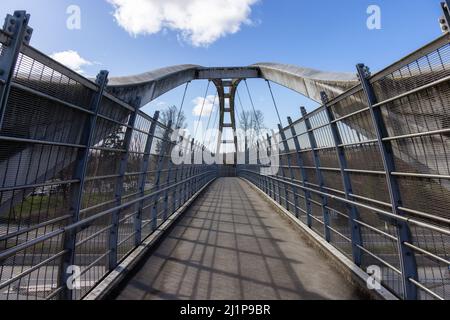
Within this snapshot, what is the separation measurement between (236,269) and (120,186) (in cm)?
222

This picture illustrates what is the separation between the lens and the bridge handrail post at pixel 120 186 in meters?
3.91

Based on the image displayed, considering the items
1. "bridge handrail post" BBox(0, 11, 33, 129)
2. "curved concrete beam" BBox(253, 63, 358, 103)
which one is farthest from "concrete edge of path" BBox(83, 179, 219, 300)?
"curved concrete beam" BBox(253, 63, 358, 103)

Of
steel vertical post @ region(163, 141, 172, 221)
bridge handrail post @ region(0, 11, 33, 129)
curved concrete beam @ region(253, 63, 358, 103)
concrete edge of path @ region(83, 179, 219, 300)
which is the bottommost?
concrete edge of path @ region(83, 179, 219, 300)

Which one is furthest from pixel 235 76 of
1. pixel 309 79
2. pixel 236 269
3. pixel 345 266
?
pixel 345 266


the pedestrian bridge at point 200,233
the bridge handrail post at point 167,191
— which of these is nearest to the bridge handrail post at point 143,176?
the pedestrian bridge at point 200,233

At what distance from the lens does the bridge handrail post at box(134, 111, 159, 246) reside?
5016mm

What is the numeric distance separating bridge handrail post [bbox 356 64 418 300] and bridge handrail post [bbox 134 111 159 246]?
13.0ft

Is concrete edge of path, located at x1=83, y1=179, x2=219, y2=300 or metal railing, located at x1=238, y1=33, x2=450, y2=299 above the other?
metal railing, located at x1=238, y1=33, x2=450, y2=299

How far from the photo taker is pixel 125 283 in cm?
356

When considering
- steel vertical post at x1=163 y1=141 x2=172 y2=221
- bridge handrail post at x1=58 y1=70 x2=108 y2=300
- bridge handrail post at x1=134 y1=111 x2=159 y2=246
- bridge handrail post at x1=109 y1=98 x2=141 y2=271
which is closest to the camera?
bridge handrail post at x1=58 y1=70 x2=108 y2=300

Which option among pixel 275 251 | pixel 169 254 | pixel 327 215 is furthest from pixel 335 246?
pixel 169 254

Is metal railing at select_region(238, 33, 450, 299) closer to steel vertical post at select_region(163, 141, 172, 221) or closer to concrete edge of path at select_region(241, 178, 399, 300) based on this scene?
concrete edge of path at select_region(241, 178, 399, 300)

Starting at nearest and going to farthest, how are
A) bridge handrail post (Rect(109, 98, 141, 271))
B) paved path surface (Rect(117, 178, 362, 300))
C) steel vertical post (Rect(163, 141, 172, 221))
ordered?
paved path surface (Rect(117, 178, 362, 300)) → bridge handrail post (Rect(109, 98, 141, 271)) → steel vertical post (Rect(163, 141, 172, 221))
